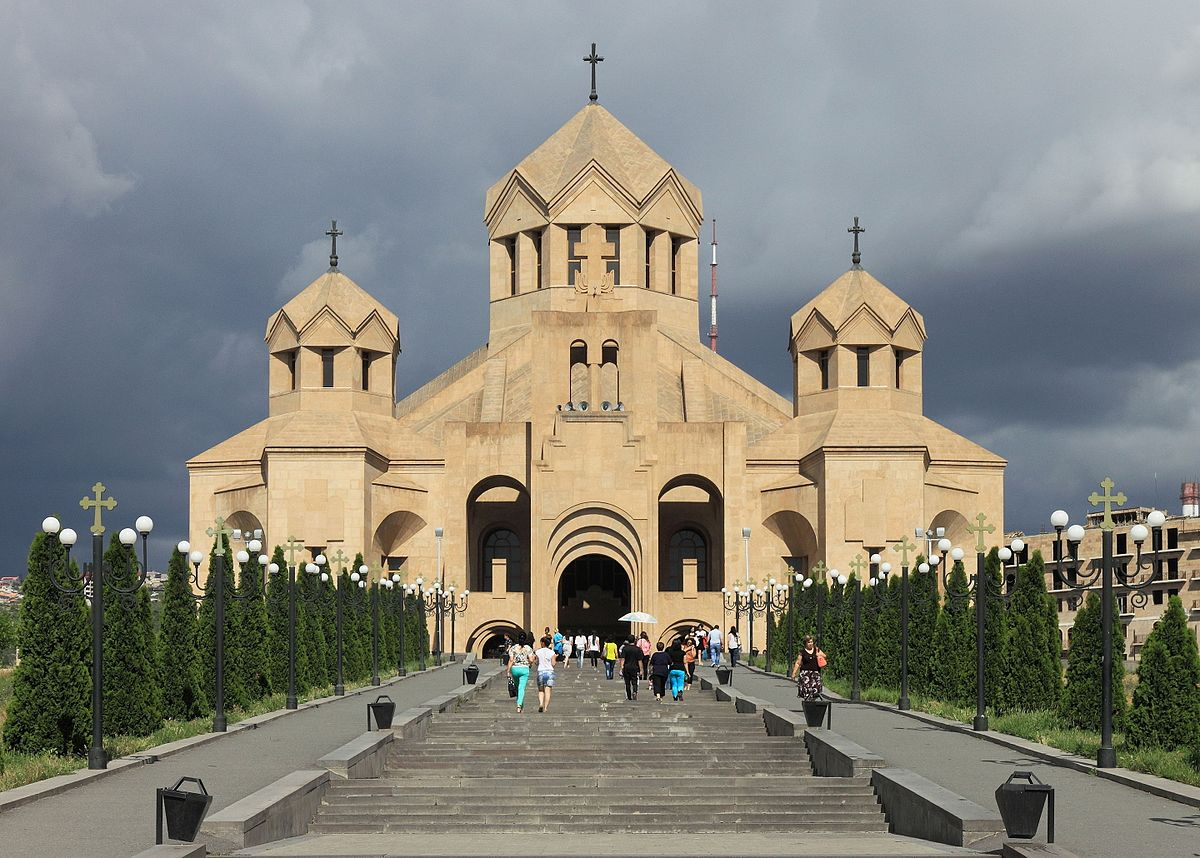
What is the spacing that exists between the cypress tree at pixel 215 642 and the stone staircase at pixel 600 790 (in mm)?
5222

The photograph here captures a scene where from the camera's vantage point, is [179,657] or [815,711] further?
[179,657]

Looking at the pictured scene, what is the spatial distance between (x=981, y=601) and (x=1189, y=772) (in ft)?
21.8

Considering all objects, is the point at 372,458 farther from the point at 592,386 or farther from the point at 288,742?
the point at 288,742

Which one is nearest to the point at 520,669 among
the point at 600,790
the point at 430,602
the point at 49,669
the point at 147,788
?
the point at 49,669

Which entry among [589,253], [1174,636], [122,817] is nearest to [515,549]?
[589,253]

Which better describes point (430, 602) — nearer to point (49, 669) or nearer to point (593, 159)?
point (593, 159)

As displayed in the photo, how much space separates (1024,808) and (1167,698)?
20.8 ft

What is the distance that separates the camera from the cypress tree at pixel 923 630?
25.8m

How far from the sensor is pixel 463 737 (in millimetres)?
18453

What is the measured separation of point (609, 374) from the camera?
55.5 meters

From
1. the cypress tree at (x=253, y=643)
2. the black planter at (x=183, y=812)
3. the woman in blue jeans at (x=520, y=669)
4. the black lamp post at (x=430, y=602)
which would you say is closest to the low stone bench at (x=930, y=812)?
the black planter at (x=183, y=812)

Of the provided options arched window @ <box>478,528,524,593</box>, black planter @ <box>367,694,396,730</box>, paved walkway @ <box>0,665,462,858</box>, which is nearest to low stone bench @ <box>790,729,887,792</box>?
black planter @ <box>367,694,396,730</box>

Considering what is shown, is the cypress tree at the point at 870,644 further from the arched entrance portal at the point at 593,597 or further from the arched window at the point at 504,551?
the arched window at the point at 504,551

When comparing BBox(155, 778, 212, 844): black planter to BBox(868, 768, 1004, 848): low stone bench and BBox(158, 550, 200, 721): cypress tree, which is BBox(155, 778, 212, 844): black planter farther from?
BBox(158, 550, 200, 721): cypress tree
